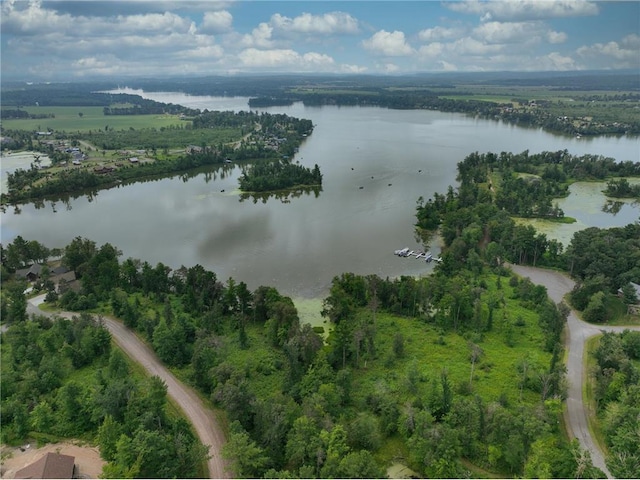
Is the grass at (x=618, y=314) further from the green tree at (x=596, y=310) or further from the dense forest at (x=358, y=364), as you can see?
the dense forest at (x=358, y=364)

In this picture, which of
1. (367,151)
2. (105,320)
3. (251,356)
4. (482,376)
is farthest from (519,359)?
(367,151)

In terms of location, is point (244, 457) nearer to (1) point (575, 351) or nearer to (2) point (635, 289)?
(1) point (575, 351)

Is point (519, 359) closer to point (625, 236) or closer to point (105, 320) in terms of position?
point (625, 236)

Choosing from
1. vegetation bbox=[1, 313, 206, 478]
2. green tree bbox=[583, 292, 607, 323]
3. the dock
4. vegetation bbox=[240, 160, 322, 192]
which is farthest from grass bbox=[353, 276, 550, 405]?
vegetation bbox=[240, 160, 322, 192]

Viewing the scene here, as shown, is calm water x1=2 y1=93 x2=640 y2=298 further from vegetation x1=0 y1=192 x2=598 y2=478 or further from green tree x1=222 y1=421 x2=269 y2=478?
green tree x1=222 y1=421 x2=269 y2=478

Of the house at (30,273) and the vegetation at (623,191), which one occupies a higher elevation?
the vegetation at (623,191)

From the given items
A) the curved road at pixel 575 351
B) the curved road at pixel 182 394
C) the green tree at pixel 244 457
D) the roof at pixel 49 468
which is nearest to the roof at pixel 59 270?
the curved road at pixel 182 394

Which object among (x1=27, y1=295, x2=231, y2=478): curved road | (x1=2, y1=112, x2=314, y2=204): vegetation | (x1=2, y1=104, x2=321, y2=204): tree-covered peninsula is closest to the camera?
(x1=27, y1=295, x2=231, y2=478): curved road
